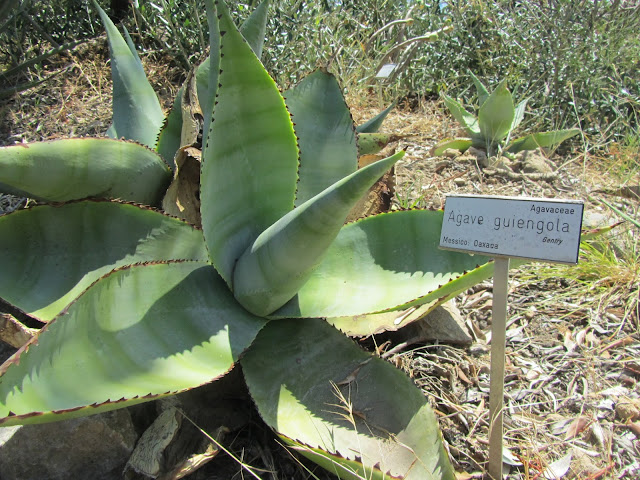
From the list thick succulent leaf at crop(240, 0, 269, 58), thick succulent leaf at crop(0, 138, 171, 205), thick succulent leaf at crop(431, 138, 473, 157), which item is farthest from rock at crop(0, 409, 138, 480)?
thick succulent leaf at crop(431, 138, 473, 157)

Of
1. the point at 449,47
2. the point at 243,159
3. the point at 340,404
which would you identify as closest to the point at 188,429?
the point at 340,404

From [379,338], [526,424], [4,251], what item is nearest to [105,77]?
[4,251]

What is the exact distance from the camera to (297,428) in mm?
951

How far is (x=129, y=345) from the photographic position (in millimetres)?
914

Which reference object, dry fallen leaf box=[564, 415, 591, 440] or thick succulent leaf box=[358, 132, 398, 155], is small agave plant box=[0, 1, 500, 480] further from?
dry fallen leaf box=[564, 415, 591, 440]

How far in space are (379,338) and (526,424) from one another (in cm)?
41

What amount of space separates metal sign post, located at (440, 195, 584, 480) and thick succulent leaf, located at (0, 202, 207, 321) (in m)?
0.63

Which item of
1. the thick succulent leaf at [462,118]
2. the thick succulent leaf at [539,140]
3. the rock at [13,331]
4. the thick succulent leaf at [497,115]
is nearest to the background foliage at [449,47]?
the thick succulent leaf at [539,140]

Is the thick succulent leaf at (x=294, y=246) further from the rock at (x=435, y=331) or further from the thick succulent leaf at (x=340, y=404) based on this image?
the rock at (x=435, y=331)

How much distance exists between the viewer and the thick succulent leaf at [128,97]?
151 cm

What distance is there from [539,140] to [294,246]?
85.1 inches

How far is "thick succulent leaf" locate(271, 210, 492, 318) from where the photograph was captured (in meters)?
1.09

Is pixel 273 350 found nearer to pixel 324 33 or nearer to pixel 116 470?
pixel 116 470

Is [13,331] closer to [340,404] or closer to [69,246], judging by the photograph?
[69,246]
